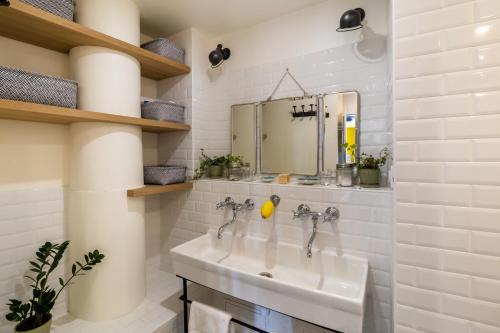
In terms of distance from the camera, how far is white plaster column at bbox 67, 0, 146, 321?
1309mm

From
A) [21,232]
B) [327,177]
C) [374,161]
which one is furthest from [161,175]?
[374,161]

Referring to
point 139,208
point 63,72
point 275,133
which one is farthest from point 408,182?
point 63,72

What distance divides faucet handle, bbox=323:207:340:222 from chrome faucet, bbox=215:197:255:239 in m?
0.47

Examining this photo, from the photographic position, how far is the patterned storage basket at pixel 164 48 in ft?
5.39

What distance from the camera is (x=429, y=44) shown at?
792 millimetres

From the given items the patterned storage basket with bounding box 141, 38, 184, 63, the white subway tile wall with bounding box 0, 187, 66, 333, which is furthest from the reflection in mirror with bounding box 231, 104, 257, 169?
the white subway tile wall with bounding box 0, 187, 66, 333

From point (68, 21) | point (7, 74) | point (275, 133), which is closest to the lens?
point (7, 74)

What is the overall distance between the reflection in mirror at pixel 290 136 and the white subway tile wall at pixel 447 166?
2.38 feet

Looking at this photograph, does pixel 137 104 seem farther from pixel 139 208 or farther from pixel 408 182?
pixel 408 182

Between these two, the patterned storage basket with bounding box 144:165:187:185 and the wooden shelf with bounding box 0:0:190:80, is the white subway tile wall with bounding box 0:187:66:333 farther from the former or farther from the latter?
the wooden shelf with bounding box 0:0:190:80

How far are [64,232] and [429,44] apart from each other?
200cm

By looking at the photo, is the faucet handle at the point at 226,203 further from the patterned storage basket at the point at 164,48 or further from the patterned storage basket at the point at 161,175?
the patterned storage basket at the point at 164,48

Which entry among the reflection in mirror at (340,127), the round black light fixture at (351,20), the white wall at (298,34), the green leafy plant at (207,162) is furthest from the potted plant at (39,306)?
the round black light fixture at (351,20)

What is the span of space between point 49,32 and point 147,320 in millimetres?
1640
